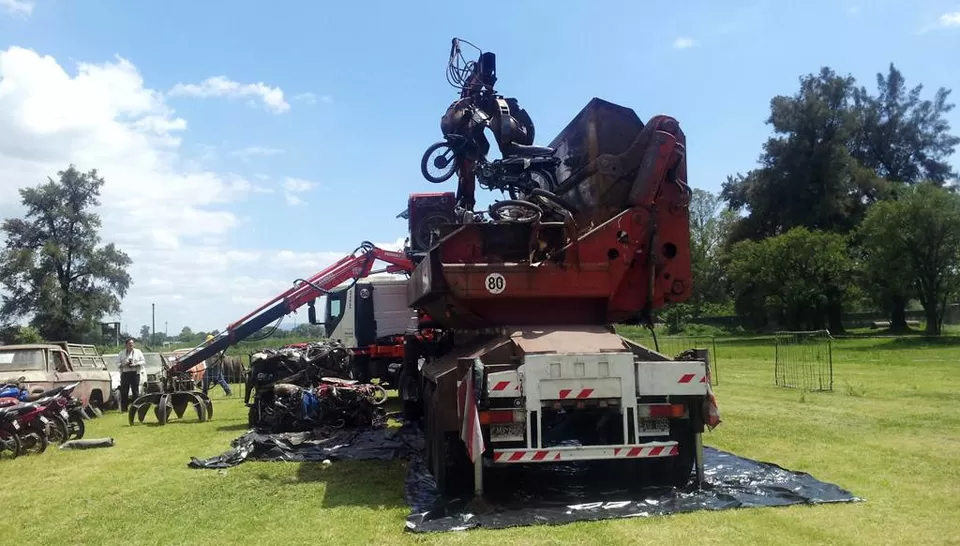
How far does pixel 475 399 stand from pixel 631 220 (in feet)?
9.45

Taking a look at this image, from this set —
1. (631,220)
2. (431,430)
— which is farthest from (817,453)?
(431,430)

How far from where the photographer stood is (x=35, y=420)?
415 inches

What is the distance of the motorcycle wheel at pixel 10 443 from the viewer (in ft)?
32.9

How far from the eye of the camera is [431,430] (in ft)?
26.4

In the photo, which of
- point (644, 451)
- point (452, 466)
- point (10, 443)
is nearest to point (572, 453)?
point (644, 451)

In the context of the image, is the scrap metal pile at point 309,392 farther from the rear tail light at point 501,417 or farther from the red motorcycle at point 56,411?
the rear tail light at point 501,417

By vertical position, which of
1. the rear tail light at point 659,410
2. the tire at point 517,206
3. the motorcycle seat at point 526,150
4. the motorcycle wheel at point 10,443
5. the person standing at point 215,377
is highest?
the motorcycle seat at point 526,150

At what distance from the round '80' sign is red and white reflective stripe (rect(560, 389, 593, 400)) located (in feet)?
4.85

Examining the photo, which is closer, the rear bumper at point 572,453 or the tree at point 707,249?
the rear bumper at point 572,453

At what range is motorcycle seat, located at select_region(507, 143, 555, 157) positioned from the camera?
385 inches

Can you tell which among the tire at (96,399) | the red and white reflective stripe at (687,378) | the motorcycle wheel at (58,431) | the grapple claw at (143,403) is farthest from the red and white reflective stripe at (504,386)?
the tire at (96,399)

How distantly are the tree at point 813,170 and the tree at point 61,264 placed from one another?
4652cm

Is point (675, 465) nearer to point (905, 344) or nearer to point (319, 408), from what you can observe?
point (319, 408)

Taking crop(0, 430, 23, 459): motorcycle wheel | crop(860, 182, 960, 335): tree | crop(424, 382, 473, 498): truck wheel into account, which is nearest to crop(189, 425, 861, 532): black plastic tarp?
crop(424, 382, 473, 498): truck wheel
